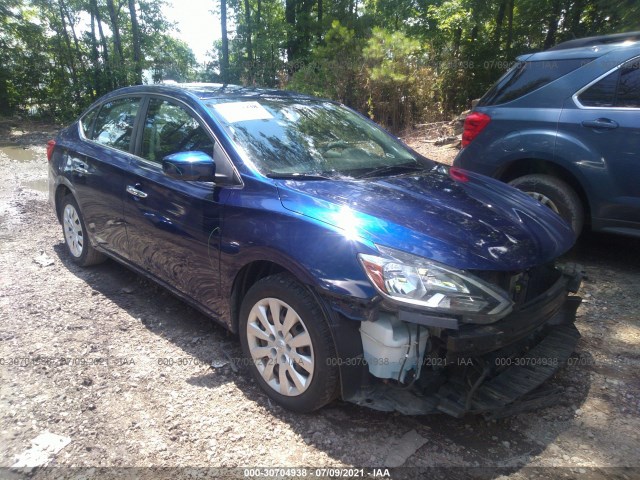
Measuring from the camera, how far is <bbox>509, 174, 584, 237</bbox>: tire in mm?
4121

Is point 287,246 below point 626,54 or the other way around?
below

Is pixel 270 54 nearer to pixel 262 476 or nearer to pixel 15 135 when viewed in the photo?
pixel 15 135

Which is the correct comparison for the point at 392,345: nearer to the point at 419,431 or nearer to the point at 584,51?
the point at 419,431

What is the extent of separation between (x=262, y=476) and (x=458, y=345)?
3.52 feet

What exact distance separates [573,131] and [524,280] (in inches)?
90.1

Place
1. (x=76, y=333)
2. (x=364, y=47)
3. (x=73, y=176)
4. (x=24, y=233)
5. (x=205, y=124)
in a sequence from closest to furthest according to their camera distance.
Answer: (x=205, y=124) → (x=76, y=333) → (x=73, y=176) → (x=24, y=233) → (x=364, y=47)

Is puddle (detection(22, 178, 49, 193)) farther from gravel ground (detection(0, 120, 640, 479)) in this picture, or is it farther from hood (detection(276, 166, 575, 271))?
hood (detection(276, 166, 575, 271))

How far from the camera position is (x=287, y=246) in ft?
7.86

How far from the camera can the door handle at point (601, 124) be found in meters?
3.83

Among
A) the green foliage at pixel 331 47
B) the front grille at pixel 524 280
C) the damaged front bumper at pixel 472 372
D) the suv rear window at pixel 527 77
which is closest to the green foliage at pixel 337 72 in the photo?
the green foliage at pixel 331 47

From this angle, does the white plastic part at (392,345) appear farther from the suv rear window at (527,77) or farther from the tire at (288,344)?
the suv rear window at (527,77)

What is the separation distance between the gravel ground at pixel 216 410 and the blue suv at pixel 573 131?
70 cm

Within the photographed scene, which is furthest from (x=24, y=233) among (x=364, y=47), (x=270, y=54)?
(x=270, y=54)

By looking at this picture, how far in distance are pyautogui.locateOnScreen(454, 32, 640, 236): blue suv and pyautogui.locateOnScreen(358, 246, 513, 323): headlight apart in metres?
2.43
